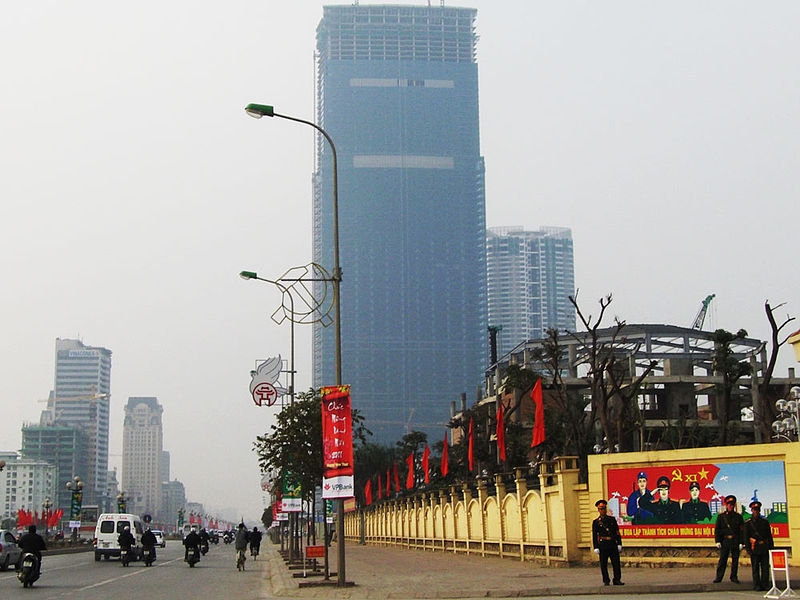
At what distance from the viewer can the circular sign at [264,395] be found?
132ft

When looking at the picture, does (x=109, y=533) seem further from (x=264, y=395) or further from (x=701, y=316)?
(x=701, y=316)

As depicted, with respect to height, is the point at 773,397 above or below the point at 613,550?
above

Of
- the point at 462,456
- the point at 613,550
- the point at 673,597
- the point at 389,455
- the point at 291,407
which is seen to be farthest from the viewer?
the point at 389,455

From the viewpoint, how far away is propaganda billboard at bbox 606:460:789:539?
22.1 m

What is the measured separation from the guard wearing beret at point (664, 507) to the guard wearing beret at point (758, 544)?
6.28m

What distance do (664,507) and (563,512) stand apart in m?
2.90

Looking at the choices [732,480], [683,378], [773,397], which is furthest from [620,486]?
[773,397]

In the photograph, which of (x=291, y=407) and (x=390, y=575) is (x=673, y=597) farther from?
(x=291, y=407)

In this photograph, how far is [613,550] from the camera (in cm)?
1873

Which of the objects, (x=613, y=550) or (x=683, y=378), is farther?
(x=683, y=378)

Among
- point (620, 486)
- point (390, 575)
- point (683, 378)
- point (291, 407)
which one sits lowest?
point (390, 575)

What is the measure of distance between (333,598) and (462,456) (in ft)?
218

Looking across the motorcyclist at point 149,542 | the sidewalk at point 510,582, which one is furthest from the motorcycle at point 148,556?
the sidewalk at point 510,582

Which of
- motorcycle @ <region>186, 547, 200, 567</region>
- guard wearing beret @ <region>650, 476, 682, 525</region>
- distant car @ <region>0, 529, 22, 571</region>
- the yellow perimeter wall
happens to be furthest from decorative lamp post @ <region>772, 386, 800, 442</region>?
distant car @ <region>0, 529, 22, 571</region>
